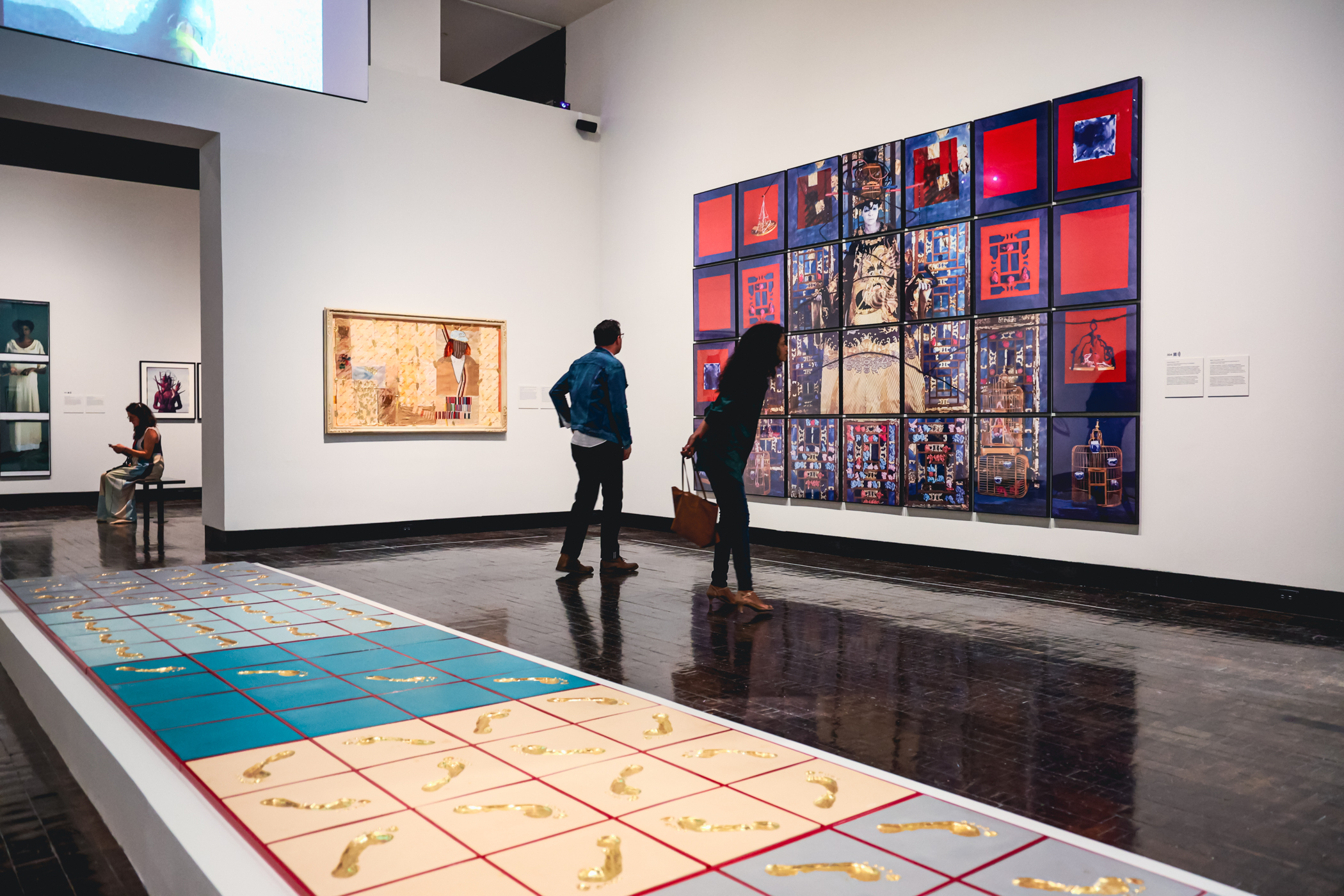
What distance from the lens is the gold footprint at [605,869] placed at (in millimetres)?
2102

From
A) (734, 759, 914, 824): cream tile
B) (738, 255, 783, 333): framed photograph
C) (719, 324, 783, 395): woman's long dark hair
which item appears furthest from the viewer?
(738, 255, 783, 333): framed photograph

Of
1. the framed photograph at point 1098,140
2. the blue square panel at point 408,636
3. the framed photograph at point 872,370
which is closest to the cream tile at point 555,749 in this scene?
the blue square panel at point 408,636

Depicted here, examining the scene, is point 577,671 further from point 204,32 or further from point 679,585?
point 204,32

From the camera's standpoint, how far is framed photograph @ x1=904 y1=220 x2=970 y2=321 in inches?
A: 274

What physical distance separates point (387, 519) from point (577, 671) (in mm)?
5659

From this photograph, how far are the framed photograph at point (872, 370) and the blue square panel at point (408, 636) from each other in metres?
4.13

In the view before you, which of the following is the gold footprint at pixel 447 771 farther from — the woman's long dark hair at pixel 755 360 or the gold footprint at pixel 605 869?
the woman's long dark hair at pixel 755 360

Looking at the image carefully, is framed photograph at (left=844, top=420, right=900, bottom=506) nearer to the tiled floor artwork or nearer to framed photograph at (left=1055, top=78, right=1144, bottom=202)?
framed photograph at (left=1055, top=78, right=1144, bottom=202)

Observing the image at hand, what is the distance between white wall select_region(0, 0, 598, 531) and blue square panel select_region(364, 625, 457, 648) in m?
4.27

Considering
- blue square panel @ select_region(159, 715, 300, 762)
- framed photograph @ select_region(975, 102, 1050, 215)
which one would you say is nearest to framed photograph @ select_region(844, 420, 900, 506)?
framed photograph @ select_region(975, 102, 1050, 215)

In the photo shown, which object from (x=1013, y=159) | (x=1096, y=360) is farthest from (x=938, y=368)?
(x=1013, y=159)

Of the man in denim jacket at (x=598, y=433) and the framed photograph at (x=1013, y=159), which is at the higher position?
the framed photograph at (x=1013, y=159)

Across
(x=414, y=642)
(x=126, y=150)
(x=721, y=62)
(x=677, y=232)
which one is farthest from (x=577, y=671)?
(x=126, y=150)

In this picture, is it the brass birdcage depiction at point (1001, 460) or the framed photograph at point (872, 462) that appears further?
the framed photograph at point (872, 462)
